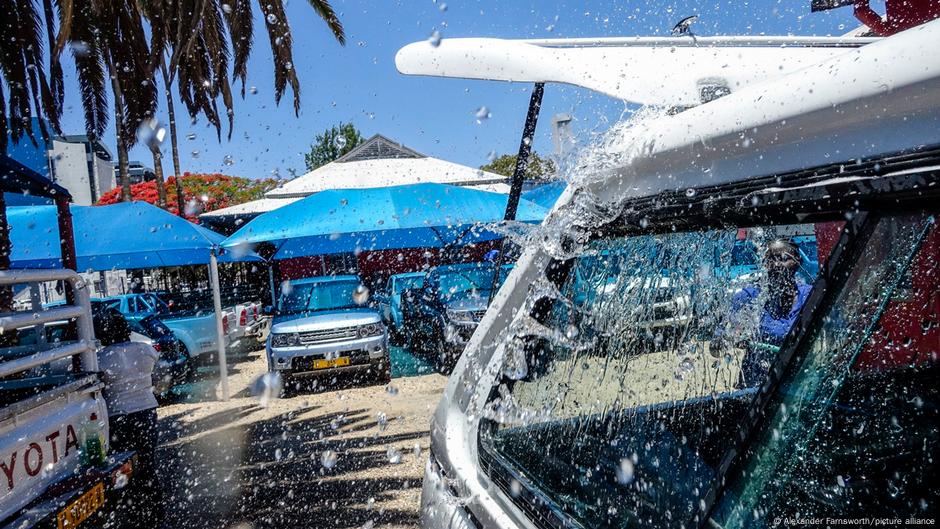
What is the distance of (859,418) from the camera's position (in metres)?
1.43

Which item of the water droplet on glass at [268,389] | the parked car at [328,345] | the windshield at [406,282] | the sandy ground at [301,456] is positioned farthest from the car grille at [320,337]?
the windshield at [406,282]

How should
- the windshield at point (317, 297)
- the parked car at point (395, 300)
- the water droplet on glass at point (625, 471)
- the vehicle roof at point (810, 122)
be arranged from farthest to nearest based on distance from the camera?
the parked car at point (395, 300) → the windshield at point (317, 297) → the water droplet on glass at point (625, 471) → the vehicle roof at point (810, 122)

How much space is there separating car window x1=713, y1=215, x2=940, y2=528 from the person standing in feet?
13.4

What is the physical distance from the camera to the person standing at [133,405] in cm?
432

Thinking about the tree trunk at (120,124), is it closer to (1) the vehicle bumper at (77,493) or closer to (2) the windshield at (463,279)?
(2) the windshield at (463,279)

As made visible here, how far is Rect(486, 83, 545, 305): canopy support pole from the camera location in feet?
7.23

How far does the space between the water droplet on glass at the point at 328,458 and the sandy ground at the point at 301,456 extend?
0.05 feet

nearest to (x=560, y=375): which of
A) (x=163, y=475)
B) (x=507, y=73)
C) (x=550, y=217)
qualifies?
(x=550, y=217)

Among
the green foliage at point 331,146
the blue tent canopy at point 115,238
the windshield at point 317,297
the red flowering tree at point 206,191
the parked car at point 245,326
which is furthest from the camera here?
the green foliage at point 331,146

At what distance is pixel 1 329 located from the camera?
2895mm

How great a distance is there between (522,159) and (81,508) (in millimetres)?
2577

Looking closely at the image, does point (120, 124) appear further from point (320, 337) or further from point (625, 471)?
point (625, 471)

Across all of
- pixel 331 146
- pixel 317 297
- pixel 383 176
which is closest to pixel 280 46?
pixel 317 297

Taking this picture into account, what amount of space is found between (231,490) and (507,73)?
15.1 ft
